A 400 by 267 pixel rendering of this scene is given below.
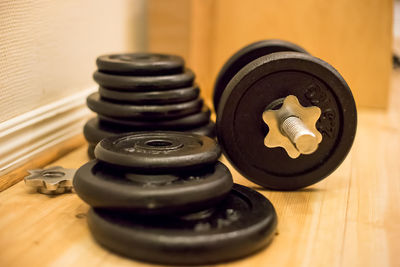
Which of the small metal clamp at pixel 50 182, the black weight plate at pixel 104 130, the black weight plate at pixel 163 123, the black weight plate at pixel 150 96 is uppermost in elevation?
the black weight plate at pixel 150 96

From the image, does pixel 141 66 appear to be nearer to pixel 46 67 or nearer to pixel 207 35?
pixel 46 67

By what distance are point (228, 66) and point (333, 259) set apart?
0.65 m

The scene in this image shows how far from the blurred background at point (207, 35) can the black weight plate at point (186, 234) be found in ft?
2.08

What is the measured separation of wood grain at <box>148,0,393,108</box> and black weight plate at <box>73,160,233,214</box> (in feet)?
3.78

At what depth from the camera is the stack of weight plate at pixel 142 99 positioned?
1.18 m

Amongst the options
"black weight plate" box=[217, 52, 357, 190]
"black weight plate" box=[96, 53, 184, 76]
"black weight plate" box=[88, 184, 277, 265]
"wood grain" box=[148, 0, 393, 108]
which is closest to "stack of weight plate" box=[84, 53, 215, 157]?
"black weight plate" box=[96, 53, 184, 76]

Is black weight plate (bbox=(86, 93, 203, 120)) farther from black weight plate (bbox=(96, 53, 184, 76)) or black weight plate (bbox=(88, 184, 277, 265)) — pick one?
black weight plate (bbox=(88, 184, 277, 265))

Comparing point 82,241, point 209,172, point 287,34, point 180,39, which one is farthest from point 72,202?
point 287,34

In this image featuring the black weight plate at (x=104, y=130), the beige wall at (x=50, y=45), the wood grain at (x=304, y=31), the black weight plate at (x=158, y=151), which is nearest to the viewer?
the black weight plate at (x=158, y=151)

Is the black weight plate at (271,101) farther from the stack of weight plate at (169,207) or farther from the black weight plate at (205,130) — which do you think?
the black weight plate at (205,130)

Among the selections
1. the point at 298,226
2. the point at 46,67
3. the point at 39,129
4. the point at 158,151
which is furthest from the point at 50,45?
the point at 298,226

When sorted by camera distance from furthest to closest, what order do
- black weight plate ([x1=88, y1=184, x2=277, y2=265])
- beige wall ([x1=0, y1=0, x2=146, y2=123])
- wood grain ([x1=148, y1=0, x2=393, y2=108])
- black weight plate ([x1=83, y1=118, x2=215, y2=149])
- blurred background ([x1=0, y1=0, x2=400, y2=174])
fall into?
wood grain ([x1=148, y1=0, x2=393, y2=108]), blurred background ([x1=0, y1=0, x2=400, y2=174]), black weight plate ([x1=83, y1=118, x2=215, y2=149]), beige wall ([x1=0, y1=0, x2=146, y2=123]), black weight plate ([x1=88, y1=184, x2=277, y2=265])

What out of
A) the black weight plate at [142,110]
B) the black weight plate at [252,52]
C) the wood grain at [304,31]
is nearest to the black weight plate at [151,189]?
the black weight plate at [142,110]

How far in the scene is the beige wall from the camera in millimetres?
1112
